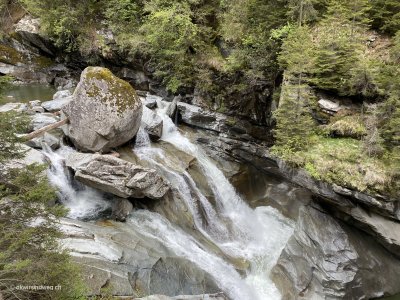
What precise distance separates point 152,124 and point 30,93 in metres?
12.1

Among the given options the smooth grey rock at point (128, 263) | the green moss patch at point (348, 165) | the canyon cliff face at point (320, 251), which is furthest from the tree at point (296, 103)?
the smooth grey rock at point (128, 263)

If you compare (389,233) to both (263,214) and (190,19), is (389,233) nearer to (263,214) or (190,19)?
(263,214)

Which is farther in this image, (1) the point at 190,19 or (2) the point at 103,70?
(1) the point at 190,19

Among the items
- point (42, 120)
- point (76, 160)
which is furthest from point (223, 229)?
point (42, 120)

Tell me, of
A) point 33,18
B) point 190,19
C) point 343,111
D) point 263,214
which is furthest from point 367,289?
point 33,18

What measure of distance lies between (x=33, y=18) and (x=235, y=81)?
61.0 ft

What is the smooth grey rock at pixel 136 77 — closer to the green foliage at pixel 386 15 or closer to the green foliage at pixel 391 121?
the green foliage at pixel 386 15

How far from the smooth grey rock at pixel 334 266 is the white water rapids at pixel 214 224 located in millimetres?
675

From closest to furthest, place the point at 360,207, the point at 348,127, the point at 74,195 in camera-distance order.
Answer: the point at 360,207 → the point at 348,127 → the point at 74,195

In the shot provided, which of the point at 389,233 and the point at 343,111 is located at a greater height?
the point at 343,111

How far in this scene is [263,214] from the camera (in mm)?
13523

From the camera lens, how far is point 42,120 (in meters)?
14.7

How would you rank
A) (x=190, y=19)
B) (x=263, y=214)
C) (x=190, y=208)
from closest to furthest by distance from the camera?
(x=190, y=208) < (x=263, y=214) < (x=190, y=19)

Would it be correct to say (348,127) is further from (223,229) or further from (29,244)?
(29,244)
